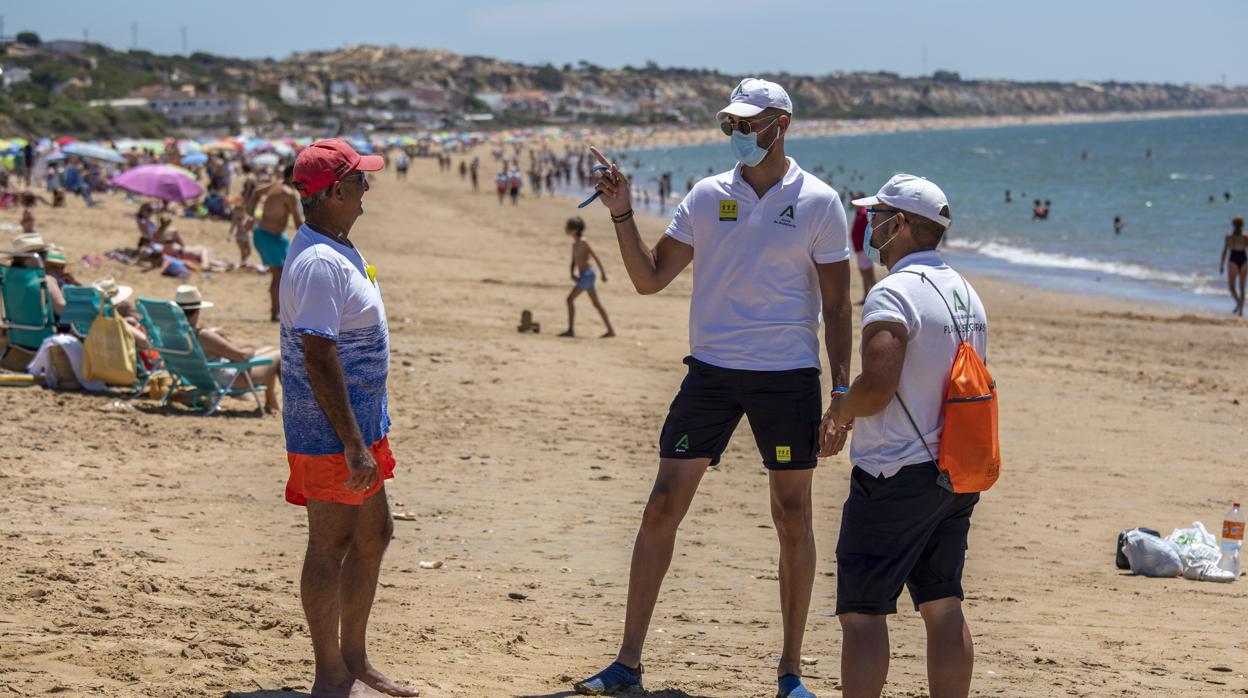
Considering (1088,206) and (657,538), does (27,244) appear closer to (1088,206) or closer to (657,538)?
(657,538)

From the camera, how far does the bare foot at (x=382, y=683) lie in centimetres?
401

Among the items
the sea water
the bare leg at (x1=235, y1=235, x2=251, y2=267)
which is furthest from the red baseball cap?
the sea water

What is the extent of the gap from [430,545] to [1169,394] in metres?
8.64

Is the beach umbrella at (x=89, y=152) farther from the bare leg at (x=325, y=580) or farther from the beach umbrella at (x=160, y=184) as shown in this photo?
the bare leg at (x=325, y=580)

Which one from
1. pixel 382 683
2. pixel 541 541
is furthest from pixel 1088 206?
pixel 382 683

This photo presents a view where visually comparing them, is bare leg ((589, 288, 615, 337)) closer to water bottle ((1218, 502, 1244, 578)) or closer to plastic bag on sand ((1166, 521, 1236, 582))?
plastic bag on sand ((1166, 521, 1236, 582))

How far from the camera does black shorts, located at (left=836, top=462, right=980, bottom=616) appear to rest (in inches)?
140

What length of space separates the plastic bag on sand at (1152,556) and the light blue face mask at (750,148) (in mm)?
3374

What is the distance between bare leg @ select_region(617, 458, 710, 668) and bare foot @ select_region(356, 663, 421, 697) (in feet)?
2.31

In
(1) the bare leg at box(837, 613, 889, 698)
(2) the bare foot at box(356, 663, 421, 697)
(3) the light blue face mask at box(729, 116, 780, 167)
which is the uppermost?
(3) the light blue face mask at box(729, 116, 780, 167)

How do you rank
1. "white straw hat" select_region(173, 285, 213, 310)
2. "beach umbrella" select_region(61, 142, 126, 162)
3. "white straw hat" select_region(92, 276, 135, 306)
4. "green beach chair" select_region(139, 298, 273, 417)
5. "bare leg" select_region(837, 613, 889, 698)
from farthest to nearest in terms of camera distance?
"beach umbrella" select_region(61, 142, 126, 162), "white straw hat" select_region(92, 276, 135, 306), "white straw hat" select_region(173, 285, 213, 310), "green beach chair" select_region(139, 298, 273, 417), "bare leg" select_region(837, 613, 889, 698)

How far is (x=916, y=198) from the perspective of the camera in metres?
3.60

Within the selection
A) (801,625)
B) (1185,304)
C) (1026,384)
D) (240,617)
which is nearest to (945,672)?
(801,625)

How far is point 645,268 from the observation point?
14.2 feet
